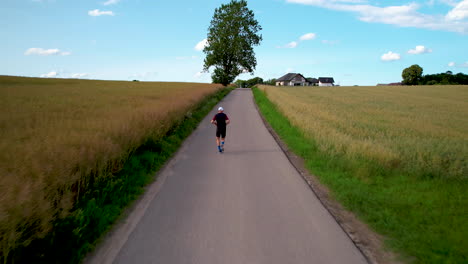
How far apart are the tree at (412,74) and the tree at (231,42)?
69265 millimetres

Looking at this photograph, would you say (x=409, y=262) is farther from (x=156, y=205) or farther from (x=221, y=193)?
(x=156, y=205)

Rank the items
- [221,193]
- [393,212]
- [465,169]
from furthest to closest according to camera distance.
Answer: [465,169] → [221,193] → [393,212]

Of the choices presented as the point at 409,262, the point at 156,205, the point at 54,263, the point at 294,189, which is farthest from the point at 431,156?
the point at 54,263

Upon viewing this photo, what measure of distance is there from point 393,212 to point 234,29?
51677 mm

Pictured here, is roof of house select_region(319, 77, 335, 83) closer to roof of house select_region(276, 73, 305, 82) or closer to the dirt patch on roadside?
roof of house select_region(276, 73, 305, 82)

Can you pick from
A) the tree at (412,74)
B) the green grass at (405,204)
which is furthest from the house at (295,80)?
the green grass at (405,204)

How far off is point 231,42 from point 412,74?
7609 centimetres

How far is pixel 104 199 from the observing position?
208 inches

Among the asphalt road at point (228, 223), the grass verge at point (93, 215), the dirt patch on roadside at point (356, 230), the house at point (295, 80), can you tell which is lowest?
the dirt patch on roadside at point (356, 230)

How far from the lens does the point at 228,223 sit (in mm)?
4723

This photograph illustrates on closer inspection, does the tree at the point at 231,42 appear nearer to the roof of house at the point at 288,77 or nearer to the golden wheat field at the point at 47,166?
the golden wheat field at the point at 47,166

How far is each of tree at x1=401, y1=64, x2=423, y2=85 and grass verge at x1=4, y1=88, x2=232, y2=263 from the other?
11108cm

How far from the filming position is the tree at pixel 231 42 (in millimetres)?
52469

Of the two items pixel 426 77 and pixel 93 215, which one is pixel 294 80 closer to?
pixel 426 77
